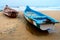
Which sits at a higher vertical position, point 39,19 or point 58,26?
point 39,19

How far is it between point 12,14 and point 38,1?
246cm

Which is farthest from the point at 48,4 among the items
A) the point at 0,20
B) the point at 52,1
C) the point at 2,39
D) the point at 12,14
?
the point at 2,39

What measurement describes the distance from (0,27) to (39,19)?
3.28 feet

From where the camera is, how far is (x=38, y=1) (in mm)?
6922

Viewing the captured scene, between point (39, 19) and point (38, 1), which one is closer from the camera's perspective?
point (39, 19)

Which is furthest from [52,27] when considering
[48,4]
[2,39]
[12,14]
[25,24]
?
[48,4]

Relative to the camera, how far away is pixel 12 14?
186 inches

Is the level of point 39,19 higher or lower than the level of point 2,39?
higher

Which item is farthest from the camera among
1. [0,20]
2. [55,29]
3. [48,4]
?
[48,4]

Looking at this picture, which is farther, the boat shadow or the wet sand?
the boat shadow

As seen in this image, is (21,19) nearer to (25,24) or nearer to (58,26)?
(25,24)

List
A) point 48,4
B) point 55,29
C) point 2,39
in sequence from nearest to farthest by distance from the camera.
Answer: point 2,39
point 55,29
point 48,4

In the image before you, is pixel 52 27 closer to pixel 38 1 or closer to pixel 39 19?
pixel 39 19

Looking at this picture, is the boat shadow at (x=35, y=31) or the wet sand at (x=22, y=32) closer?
the wet sand at (x=22, y=32)
